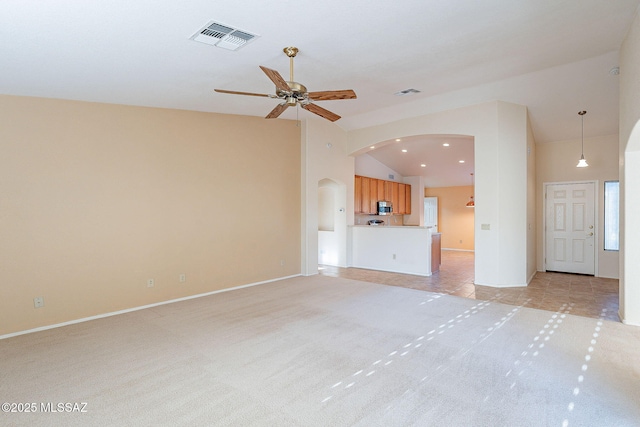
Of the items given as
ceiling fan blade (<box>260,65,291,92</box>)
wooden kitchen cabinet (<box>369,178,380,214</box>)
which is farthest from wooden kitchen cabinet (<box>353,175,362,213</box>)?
ceiling fan blade (<box>260,65,291,92</box>)

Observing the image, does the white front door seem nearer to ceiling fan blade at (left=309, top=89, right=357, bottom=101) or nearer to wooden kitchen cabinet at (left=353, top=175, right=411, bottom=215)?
wooden kitchen cabinet at (left=353, top=175, right=411, bottom=215)

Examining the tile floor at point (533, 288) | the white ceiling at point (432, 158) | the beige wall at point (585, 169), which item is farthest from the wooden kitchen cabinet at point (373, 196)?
the beige wall at point (585, 169)

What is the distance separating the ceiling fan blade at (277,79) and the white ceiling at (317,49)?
416 mm

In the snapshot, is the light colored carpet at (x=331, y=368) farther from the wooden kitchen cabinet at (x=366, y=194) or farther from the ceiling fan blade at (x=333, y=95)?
the wooden kitchen cabinet at (x=366, y=194)

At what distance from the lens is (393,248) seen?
7.33 metres

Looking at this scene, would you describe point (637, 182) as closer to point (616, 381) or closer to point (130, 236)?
point (616, 381)

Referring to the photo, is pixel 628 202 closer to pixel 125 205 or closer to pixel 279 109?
pixel 279 109

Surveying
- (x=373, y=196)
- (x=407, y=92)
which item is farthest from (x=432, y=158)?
(x=407, y=92)

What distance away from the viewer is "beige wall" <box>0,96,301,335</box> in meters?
3.74

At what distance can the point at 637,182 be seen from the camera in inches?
146

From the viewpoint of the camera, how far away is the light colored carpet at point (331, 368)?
2.19 metres

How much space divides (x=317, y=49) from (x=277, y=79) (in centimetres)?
82

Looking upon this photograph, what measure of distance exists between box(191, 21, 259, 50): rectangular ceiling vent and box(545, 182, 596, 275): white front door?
728 centimetres

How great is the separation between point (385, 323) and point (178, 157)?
12.6ft
